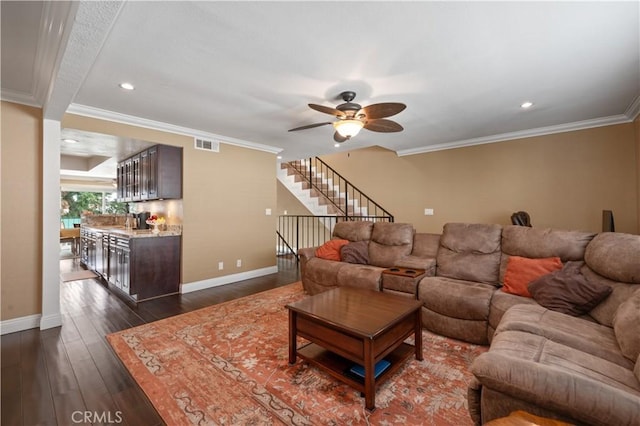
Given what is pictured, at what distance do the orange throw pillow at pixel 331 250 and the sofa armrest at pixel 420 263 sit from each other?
865 millimetres

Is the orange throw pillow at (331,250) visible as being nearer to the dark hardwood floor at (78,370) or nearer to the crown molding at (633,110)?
the dark hardwood floor at (78,370)

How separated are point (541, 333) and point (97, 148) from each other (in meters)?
6.01

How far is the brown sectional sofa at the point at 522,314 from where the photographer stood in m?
1.17

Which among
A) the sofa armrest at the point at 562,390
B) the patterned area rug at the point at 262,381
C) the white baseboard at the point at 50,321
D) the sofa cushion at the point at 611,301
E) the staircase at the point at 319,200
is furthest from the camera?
the staircase at the point at 319,200

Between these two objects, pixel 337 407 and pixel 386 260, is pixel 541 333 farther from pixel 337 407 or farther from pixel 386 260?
pixel 386 260

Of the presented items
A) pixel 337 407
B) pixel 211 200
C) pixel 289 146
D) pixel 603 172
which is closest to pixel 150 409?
pixel 337 407

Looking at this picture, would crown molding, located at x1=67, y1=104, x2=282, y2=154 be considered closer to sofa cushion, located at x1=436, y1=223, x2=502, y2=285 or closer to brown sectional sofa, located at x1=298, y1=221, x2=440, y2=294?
brown sectional sofa, located at x1=298, y1=221, x2=440, y2=294

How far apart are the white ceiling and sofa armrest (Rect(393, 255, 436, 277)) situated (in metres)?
1.87

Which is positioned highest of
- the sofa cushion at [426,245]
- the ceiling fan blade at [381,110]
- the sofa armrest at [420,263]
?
the ceiling fan blade at [381,110]

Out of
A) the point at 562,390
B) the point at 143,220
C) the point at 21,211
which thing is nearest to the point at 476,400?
the point at 562,390

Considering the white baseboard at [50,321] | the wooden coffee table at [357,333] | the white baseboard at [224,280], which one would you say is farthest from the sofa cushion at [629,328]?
the white baseboard at [50,321]

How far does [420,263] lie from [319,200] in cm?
418

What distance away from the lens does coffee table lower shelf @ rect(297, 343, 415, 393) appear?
6.00 ft

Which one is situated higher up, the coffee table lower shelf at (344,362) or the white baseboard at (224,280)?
the white baseboard at (224,280)
